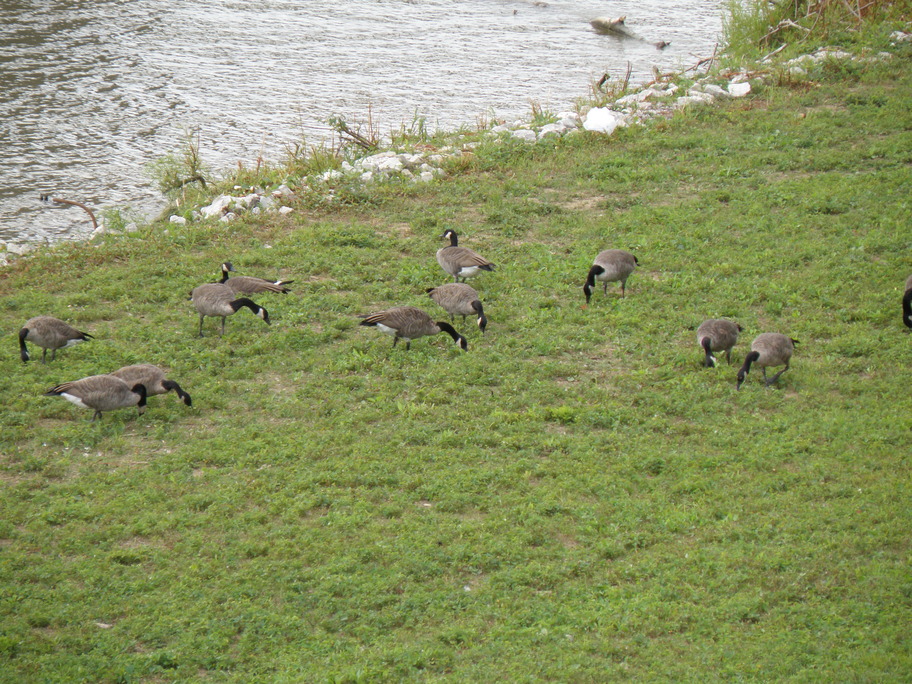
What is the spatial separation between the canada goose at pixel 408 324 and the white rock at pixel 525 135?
7.59 meters

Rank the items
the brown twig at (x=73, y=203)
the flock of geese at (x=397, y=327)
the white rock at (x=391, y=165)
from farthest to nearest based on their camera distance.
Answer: the white rock at (x=391, y=165), the brown twig at (x=73, y=203), the flock of geese at (x=397, y=327)

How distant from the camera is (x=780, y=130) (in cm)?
1702

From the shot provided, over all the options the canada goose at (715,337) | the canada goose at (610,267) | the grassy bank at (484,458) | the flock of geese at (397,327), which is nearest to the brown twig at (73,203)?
the grassy bank at (484,458)

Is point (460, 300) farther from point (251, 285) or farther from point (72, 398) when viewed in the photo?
point (72, 398)

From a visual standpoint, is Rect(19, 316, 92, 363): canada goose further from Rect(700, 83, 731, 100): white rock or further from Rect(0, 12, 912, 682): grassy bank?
Rect(700, 83, 731, 100): white rock

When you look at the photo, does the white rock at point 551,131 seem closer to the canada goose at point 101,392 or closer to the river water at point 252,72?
the river water at point 252,72

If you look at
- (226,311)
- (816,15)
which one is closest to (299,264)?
(226,311)

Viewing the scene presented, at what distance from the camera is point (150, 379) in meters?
9.59

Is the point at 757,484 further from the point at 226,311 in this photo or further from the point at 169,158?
the point at 169,158

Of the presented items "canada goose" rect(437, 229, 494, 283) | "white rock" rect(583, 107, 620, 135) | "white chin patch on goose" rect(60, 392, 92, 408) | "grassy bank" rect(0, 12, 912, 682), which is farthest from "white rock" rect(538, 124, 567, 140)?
"white chin patch on goose" rect(60, 392, 92, 408)

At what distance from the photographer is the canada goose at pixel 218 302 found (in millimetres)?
11070

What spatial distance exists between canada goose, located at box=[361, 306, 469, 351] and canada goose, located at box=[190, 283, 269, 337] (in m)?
1.55

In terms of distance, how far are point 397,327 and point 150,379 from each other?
9.21ft

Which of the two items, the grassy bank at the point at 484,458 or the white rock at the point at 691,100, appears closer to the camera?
the grassy bank at the point at 484,458
